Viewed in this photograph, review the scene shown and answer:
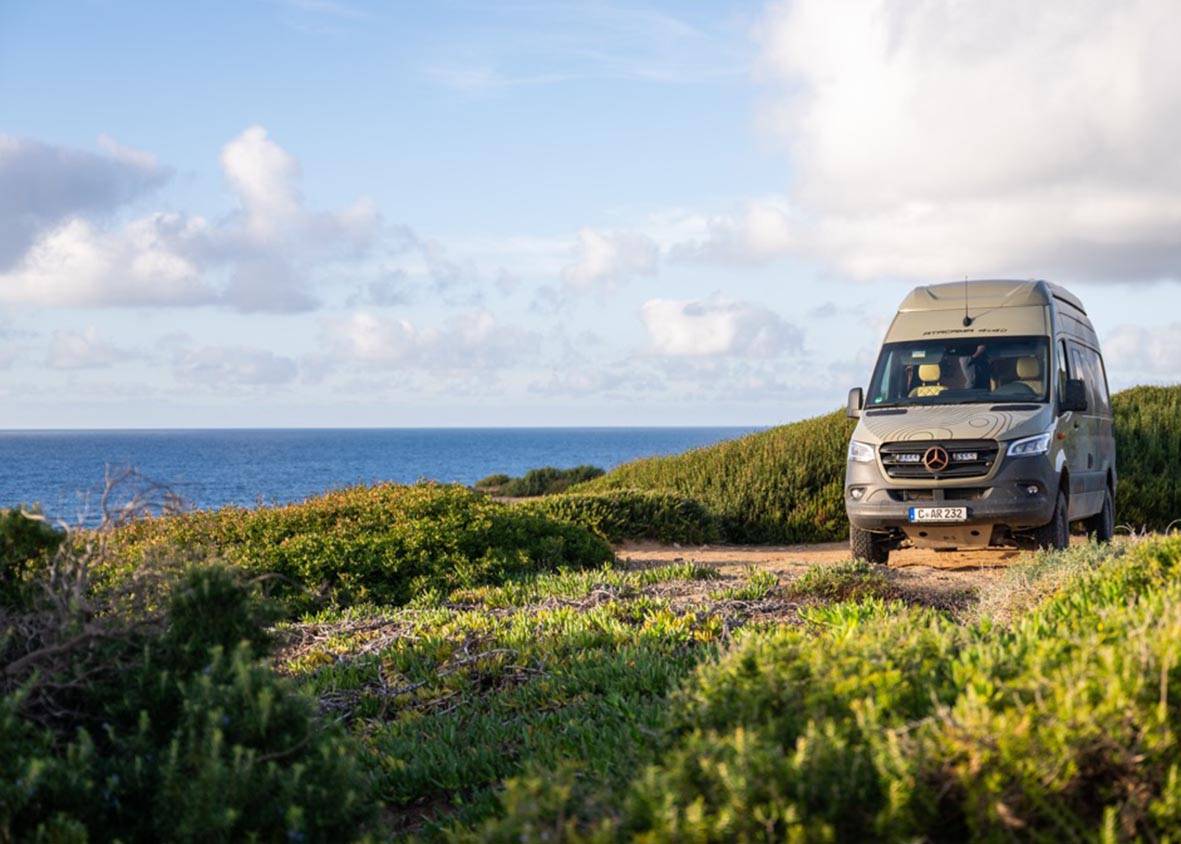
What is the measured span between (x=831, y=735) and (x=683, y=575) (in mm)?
6666

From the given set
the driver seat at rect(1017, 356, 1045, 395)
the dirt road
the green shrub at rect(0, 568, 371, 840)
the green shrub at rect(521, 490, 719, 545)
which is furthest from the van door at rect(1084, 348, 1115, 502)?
the green shrub at rect(0, 568, 371, 840)

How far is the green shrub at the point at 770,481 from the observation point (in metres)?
17.3

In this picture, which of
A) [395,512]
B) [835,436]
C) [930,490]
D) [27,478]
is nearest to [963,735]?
[930,490]

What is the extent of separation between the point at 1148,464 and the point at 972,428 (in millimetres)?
8273

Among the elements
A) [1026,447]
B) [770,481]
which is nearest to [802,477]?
[770,481]

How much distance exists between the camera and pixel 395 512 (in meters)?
12.7

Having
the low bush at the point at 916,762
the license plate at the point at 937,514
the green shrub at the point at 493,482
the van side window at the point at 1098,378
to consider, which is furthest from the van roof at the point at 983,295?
the green shrub at the point at 493,482

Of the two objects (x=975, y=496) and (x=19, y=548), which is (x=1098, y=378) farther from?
(x=19, y=548)

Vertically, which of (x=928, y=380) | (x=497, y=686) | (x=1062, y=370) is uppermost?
(x=1062, y=370)

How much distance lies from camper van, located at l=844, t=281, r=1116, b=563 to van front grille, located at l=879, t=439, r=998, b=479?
10 millimetres

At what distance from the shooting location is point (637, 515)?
53.2ft

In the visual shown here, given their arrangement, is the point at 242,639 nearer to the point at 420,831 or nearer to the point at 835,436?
the point at 420,831

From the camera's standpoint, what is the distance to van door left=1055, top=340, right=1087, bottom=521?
1199cm

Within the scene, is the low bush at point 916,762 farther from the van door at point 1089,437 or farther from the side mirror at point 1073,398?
the van door at point 1089,437
